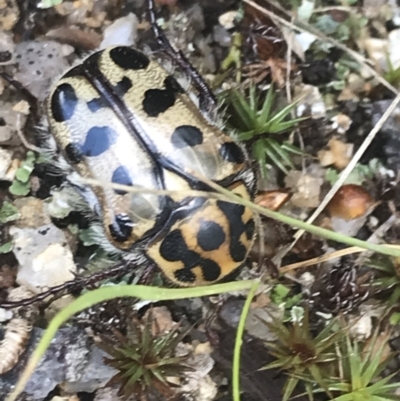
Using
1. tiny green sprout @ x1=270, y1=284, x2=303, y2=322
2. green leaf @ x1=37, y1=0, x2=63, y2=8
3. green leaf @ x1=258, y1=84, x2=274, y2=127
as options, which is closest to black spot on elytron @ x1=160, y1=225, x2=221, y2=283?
tiny green sprout @ x1=270, y1=284, x2=303, y2=322

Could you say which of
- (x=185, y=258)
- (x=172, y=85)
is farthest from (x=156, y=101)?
(x=185, y=258)

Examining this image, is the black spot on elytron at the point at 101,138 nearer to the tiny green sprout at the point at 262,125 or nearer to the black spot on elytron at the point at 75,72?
the black spot on elytron at the point at 75,72

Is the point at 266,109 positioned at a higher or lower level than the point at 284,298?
higher

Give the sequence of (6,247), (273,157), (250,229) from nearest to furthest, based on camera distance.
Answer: (250,229) → (6,247) → (273,157)

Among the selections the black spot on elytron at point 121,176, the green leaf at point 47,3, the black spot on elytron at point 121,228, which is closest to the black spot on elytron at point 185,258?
the black spot on elytron at point 121,228

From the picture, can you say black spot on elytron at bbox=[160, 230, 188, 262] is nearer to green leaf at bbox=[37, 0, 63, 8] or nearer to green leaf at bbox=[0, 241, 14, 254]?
green leaf at bbox=[0, 241, 14, 254]

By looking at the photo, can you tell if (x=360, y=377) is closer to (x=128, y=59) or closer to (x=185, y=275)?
(x=185, y=275)
